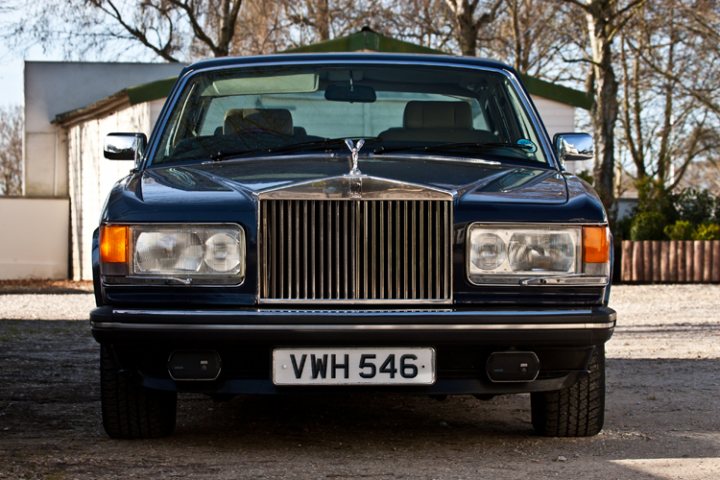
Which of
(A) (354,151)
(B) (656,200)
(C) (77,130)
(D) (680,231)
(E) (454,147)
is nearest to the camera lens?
(A) (354,151)

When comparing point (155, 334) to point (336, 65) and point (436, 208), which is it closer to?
point (436, 208)

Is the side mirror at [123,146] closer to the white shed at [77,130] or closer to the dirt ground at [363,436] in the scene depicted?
the dirt ground at [363,436]

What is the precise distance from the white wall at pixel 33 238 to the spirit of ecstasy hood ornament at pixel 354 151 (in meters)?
21.4

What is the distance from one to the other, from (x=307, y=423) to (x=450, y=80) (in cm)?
190

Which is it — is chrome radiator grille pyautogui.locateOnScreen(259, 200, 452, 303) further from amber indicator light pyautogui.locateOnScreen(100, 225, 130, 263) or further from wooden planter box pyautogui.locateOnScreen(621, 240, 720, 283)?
wooden planter box pyautogui.locateOnScreen(621, 240, 720, 283)

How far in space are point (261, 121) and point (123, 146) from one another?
72 centimetres

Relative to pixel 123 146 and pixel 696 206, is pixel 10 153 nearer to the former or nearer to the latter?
pixel 696 206

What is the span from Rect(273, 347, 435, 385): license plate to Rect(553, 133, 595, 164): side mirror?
1732 millimetres

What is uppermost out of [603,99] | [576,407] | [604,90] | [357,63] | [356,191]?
[604,90]

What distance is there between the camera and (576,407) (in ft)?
17.9

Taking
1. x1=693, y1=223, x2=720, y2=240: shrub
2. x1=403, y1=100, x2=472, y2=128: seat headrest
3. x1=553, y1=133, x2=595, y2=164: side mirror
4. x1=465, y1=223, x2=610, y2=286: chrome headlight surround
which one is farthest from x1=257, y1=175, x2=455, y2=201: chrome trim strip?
x1=693, y1=223, x2=720, y2=240: shrub

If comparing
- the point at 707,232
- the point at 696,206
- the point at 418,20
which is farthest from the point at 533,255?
the point at 418,20

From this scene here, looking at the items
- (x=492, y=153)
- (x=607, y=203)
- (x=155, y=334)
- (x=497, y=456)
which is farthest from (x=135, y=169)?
(x=607, y=203)

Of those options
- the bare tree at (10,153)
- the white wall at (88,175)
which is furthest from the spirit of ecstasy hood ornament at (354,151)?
the bare tree at (10,153)
